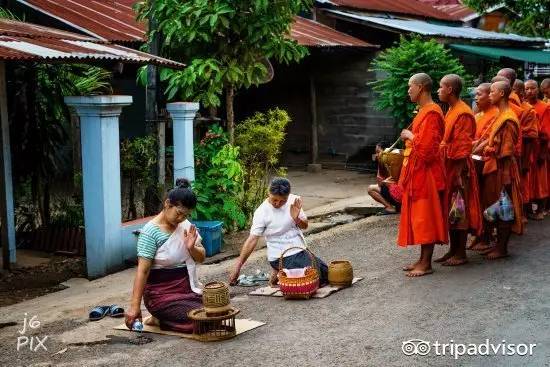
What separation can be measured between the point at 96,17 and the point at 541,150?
6.90m

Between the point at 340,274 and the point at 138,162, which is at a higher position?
the point at 138,162

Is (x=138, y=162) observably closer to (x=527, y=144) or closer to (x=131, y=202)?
(x=131, y=202)

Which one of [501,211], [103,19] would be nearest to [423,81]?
[501,211]

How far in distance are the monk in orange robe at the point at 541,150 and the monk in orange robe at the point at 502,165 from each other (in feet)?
7.85

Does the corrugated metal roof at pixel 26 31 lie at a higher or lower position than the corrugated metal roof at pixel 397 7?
lower

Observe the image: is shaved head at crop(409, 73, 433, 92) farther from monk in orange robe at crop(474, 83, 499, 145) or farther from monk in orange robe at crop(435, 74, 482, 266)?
monk in orange robe at crop(474, 83, 499, 145)

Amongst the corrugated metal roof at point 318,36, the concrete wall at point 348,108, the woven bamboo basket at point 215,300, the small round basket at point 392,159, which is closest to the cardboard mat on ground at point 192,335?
the woven bamboo basket at point 215,300

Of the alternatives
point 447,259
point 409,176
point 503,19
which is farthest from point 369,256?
point 503,19

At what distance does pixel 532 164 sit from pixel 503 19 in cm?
1344

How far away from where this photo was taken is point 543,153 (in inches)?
459

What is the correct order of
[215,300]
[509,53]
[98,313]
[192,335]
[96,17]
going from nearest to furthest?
[215,300]
[192,335]
[98,313]
[96,17]
[509,53]

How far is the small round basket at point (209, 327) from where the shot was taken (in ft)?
21.0

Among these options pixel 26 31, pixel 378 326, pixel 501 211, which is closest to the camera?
pixel 378 326

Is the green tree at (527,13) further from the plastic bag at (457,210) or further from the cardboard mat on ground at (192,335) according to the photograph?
the cardboard mat on ground at (192,335)
